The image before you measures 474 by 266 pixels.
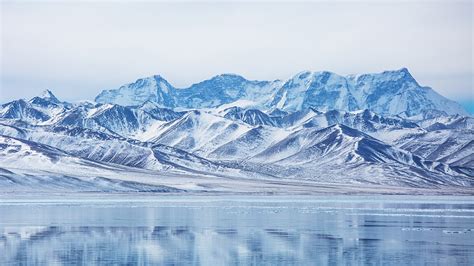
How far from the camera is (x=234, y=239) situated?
60000mm

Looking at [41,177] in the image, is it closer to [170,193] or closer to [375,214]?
[170,193]

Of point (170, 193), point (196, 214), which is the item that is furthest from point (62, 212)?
point (170, 193)

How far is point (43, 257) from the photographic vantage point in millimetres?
49750

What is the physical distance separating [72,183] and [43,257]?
140m

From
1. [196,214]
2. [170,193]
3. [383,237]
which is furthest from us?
[170,193]

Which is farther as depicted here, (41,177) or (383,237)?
(41,177)

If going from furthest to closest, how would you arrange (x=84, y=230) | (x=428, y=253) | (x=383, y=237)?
(x=84, y=230), (x=383, y=237), (x=428, y=253)

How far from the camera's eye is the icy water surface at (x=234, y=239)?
49.0 metres

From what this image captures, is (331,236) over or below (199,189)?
below

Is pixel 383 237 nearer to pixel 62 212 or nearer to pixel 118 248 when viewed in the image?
pixel 118 248

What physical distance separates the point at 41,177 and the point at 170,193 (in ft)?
101

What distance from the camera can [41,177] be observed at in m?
191

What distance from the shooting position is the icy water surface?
1928 inches

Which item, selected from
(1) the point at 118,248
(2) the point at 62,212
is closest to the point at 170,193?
(2) the point at 62,212
